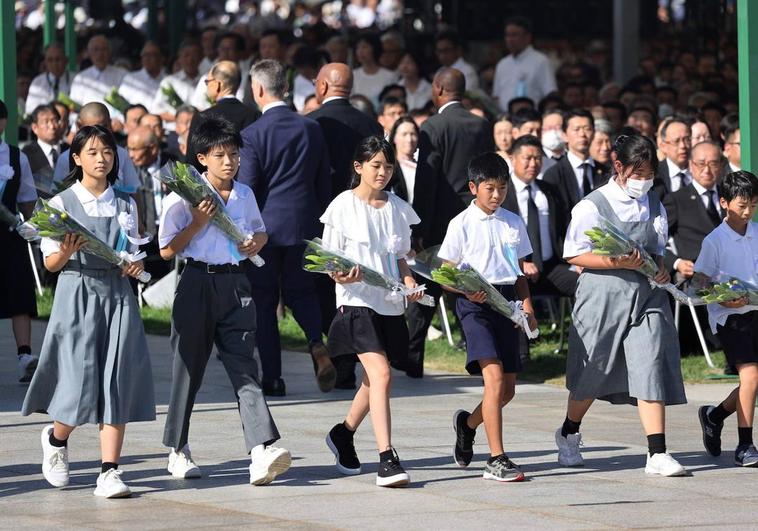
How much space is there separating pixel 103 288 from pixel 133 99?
1009cm

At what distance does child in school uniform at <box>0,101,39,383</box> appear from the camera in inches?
439

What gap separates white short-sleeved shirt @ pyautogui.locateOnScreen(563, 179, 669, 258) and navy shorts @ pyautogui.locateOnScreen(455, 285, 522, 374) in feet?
1.47

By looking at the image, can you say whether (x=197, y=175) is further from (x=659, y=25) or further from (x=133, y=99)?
(x=659, y=25)

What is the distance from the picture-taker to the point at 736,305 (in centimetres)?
895

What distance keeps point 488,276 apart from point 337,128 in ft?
12.0

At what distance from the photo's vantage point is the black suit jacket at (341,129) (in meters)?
12.0

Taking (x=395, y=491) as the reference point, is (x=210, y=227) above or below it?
above

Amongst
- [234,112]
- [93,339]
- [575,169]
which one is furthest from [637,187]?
[575,169]

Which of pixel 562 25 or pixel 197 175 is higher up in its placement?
pixel 562 25

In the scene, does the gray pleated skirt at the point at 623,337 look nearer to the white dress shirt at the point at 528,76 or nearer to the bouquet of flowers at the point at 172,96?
the bouquet of flowers at the point at 172,96

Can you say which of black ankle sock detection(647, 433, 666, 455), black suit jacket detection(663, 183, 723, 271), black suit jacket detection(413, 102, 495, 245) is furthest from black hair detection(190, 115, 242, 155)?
black suit jacket detection(663, 183, 723, 271)

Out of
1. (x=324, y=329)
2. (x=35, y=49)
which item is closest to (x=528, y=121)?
(x=324, y=329)

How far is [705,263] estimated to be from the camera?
9.18 meters

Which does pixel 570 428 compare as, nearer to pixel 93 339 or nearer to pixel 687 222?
pixel 93 339
